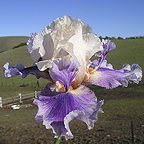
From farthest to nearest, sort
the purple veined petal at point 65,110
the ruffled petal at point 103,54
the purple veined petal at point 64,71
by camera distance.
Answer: the ruffled petal at point 103,54
the purple veined petal at point 64,71
the purple veined petal at point 65,110

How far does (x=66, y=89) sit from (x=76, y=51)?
8.2 inches

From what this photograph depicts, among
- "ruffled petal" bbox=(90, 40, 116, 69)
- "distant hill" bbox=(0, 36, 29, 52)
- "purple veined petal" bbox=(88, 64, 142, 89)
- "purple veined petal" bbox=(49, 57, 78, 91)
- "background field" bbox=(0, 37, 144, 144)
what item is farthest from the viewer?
"distant hill" bbox=(0, 36, 29, 52)

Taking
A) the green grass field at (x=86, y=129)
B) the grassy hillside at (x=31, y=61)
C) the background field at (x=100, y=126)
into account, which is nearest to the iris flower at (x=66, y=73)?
the background field at (x=100, y=126)

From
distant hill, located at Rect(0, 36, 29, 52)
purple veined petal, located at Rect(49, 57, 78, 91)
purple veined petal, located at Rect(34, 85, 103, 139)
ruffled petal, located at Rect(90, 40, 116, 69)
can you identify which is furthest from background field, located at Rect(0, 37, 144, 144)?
distant hill, located at Rect(0, 36, 29, 52)

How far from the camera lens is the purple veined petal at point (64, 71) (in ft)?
5.95

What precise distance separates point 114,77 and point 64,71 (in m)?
0.28

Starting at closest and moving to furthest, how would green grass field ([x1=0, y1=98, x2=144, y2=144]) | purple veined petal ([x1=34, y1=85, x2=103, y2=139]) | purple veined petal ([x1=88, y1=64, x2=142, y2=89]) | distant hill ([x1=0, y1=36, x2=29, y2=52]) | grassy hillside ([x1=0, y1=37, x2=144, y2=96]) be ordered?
purple veined petal ([x1=34, y1=85, x2=103, y2=139]) < purple veined petal ([x1=88, y1=64, x2=142, y2=89]) < green grass field ([x1=0, y1=98, x2=144, y2=144]) < grassy hillside ([x1=0, y1=37, x2=144, y2=96]) < distant hill ([x1=0, y1=36, x2=29, y2=52])

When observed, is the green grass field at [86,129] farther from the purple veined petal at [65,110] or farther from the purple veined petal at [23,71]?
the purple veined petal at [65,110]

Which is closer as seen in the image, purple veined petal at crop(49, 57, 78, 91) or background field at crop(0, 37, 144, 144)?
purple veined petal at crop(49, 57, 78, 91)

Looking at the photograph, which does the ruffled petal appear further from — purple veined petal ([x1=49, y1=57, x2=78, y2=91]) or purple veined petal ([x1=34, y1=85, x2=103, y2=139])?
purple veined petal ([x1=34, y1=85, x2=103, y2=139])

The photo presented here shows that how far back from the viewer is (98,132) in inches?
604

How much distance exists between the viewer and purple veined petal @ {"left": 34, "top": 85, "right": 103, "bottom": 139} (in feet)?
5.40

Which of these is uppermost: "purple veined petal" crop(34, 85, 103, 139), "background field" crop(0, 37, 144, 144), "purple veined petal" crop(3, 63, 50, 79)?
"purple veined petal" crop(3, 63, 50, 79)

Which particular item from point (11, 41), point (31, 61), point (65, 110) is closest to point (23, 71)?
point (65, 110)
